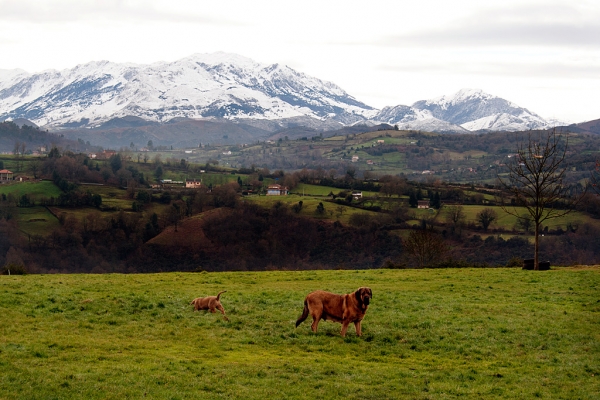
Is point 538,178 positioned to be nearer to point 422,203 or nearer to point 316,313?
point 316,313

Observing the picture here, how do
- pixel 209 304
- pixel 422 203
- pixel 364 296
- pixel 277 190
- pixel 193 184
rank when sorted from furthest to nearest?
pixel 193 184 < pixel 277 190 < pixel 422 203 < pixel 209 304 < pixel 364 296

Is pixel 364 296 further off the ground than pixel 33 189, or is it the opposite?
pixel 364 296

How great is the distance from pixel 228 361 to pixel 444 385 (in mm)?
5318

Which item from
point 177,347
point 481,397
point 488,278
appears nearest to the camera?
point 481,397

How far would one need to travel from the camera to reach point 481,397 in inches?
548

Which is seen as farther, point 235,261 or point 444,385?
point 235,261

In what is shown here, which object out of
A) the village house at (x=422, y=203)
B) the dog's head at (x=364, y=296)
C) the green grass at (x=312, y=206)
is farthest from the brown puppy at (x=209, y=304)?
the village house at (x=422, y=203)

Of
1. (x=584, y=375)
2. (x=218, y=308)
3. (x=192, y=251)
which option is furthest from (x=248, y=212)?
(x=584, y=375)

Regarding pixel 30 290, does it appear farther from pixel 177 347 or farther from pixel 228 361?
pixel 228 361

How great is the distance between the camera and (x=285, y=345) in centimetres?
1806

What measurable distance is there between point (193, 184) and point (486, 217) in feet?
267

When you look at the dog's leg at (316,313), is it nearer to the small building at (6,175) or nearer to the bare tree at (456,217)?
the bare tree at (456,217)

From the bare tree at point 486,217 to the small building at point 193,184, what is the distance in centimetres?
7140

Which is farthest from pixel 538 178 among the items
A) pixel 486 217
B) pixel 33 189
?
pixel 33 189
